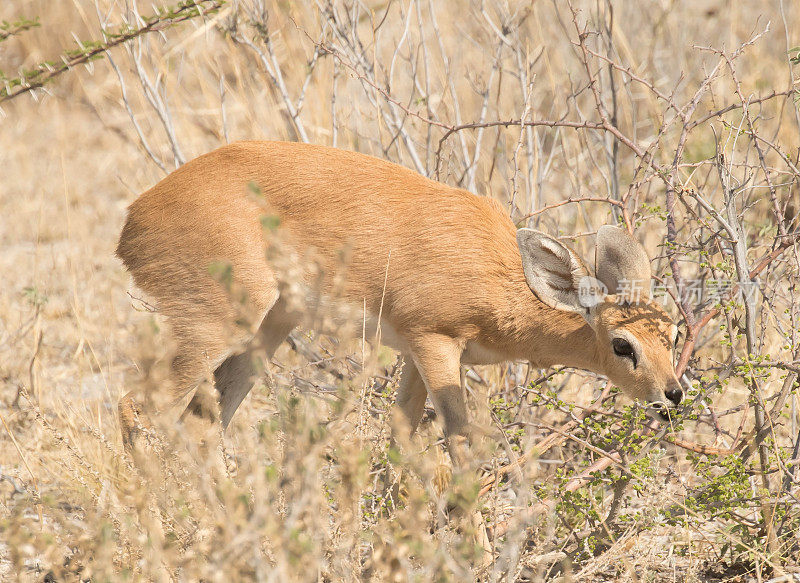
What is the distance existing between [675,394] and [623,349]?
30cm

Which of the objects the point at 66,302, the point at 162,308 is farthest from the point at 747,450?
the point at 66,302

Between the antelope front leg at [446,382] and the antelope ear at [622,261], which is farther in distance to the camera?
the antelope front leg at [446,382]

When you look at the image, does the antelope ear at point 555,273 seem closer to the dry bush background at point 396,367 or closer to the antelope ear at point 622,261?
the antelope ear at point 622,261

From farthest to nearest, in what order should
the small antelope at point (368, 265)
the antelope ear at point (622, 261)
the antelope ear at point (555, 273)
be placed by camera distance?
1. the small antelope at point (368, 265)
2. the antelope ear at point (555, 273)
3. the antelope ear at point (622, 261)

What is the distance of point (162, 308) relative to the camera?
15.6 feet

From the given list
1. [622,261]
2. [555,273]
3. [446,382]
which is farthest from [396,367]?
[622,261]

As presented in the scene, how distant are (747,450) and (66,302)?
5185mm

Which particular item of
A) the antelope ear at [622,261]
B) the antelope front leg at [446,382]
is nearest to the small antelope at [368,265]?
the antelope front leg at [446,382]

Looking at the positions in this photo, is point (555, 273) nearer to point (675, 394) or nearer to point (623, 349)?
point (623, 349)

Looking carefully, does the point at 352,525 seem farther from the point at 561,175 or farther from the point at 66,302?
the point at 561,175

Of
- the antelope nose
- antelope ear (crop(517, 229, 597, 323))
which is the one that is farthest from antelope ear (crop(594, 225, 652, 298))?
the antelope nose

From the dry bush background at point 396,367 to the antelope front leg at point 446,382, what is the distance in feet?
0.65

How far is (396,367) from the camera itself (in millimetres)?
4832

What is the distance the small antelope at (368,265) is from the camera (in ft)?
14.8
